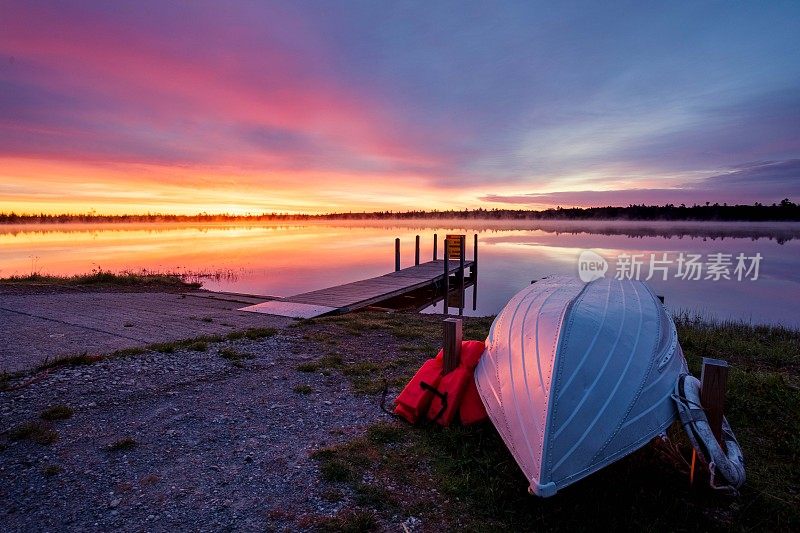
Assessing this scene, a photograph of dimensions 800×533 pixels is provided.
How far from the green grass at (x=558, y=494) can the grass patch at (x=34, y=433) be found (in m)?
2.59

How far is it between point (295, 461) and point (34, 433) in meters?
2.61

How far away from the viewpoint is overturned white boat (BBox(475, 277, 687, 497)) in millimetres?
3160

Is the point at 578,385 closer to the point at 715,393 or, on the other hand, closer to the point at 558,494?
the point at 558,494

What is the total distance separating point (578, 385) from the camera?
3449 mm

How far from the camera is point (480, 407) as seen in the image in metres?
4.67

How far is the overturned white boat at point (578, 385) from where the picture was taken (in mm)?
3160

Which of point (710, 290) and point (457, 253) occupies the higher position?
point (457, 253)

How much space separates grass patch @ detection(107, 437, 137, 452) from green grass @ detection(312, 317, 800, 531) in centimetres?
179

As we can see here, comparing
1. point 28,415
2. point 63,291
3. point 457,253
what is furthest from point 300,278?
point 28,415

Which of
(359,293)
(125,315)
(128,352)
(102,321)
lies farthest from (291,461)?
(359,293)

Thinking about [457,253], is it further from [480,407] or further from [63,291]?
[480,407]

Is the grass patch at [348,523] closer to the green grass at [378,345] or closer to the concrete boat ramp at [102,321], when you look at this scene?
the green grass at [378,345]

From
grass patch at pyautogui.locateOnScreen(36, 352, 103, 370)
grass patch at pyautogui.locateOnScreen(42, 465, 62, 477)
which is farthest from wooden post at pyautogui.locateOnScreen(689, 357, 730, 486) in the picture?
grass patch at pyautogui.locateOnScreen(36, 352, 103, 370)

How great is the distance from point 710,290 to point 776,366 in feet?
46.8
